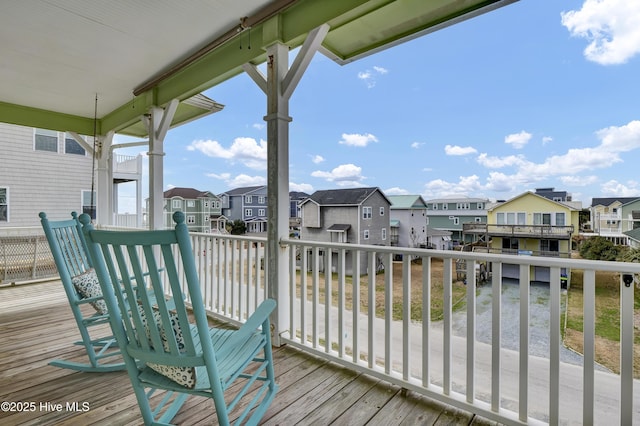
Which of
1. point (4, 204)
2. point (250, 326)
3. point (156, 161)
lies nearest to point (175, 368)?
point (250, 326)

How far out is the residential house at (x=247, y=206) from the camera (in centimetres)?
297

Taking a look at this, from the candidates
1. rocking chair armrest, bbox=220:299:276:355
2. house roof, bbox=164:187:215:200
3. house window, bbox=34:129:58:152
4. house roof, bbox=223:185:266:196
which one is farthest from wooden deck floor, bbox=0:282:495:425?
house window, bbox=34:129:58:152

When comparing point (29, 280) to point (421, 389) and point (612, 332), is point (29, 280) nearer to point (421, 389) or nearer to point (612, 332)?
point (421, 389)

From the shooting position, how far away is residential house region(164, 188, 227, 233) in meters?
3.37

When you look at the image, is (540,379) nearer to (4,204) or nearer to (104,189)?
(104,189)

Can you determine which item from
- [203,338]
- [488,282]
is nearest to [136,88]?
[203,338]

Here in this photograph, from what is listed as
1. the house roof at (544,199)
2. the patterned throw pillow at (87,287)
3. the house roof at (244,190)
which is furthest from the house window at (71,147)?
the house roof at (544,199)

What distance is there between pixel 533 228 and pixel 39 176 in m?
9.50

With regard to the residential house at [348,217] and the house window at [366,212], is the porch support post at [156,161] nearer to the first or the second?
the residential house at [348,217]

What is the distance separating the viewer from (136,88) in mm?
4043

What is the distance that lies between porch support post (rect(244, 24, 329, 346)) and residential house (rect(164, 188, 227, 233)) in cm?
98

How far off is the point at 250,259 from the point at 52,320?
218 cm

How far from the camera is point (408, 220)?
2.24 meters

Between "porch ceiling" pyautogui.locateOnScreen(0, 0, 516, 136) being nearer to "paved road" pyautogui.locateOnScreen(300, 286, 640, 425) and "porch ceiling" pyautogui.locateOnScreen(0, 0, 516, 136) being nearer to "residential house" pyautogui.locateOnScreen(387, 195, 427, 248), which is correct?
"residential house" pyautogui.locateOnScreen(387, 195, 427, 248)
